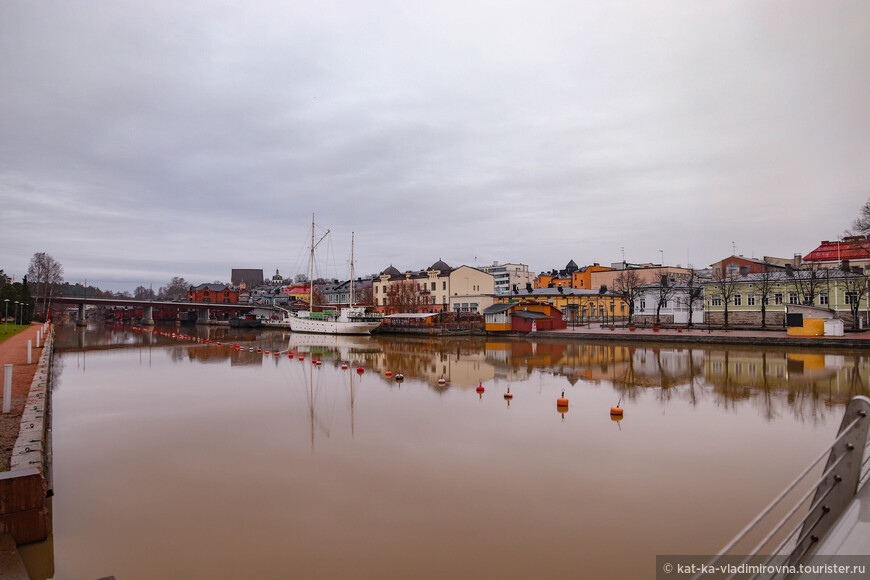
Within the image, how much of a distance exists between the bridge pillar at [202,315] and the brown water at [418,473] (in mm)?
82403

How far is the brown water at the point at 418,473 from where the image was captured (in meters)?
6.85

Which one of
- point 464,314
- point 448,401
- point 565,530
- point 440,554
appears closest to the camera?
point 440,554

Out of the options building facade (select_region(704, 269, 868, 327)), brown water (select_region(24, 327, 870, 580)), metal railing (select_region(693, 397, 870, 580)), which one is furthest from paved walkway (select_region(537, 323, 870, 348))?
metal railing (select_region(693, 397, 870, 580))

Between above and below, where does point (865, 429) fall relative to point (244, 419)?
above

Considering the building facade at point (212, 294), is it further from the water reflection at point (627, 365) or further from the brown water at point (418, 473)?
the brown water at point (418, 473)

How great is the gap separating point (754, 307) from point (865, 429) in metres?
50.3

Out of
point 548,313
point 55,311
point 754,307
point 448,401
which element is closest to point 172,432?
point 448,401

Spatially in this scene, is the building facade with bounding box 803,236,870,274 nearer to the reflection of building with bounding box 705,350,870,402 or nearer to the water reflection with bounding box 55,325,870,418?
the water reflection with bounding box 55,325,870,418

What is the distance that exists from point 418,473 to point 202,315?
105345 millimetres

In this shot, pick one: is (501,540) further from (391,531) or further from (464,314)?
(464,314)

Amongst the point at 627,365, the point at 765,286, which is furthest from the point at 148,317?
the point at 765,286

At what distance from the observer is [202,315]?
341 ft

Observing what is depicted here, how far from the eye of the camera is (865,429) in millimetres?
3199

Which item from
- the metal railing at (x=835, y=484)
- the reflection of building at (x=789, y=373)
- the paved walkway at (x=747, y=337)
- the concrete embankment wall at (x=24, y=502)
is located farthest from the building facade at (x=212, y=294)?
the metal railing at (x=835, y=484)
